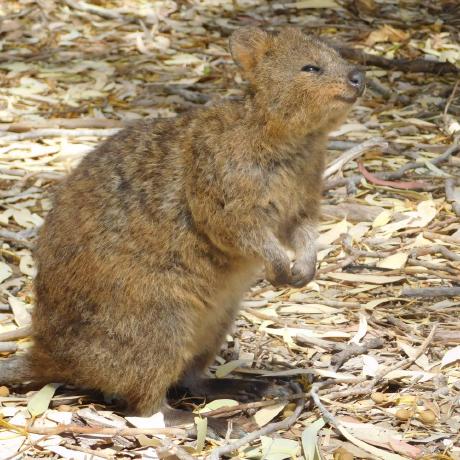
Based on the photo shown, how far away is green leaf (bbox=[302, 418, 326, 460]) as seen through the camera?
4387mm

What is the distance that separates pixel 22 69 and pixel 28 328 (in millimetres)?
3994

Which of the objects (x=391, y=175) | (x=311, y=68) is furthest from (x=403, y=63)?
(x=311, y=68)

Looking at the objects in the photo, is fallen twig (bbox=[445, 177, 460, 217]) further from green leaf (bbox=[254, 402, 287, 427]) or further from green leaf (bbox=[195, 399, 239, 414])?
green leaf (bbox=[195, 399, 239, 414])

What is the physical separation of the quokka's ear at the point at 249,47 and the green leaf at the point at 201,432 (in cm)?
180

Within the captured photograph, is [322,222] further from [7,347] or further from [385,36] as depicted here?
[385,36]

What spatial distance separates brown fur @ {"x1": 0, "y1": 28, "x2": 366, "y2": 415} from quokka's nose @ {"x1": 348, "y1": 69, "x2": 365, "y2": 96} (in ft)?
0.13

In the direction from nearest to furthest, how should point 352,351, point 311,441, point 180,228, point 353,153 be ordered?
point 311,441 < point 180,228 < point 352,351 < point 353,153

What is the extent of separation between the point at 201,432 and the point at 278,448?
363mm

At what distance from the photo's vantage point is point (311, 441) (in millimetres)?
4473

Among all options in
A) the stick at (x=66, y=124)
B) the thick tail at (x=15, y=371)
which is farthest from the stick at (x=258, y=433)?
the stick at (x=66, y=124)

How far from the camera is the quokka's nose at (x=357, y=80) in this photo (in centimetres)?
480

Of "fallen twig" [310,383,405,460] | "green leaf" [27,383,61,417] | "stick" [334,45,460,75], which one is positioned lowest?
"green leaf" [27,383,61,417]

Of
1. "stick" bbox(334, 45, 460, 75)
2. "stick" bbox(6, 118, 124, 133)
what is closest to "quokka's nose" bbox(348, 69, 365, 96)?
"stick" bbox(6, 118, 124, 133)

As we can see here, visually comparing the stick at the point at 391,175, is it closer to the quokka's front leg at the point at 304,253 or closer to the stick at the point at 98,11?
the quokka's front leg at the point at 304,253
